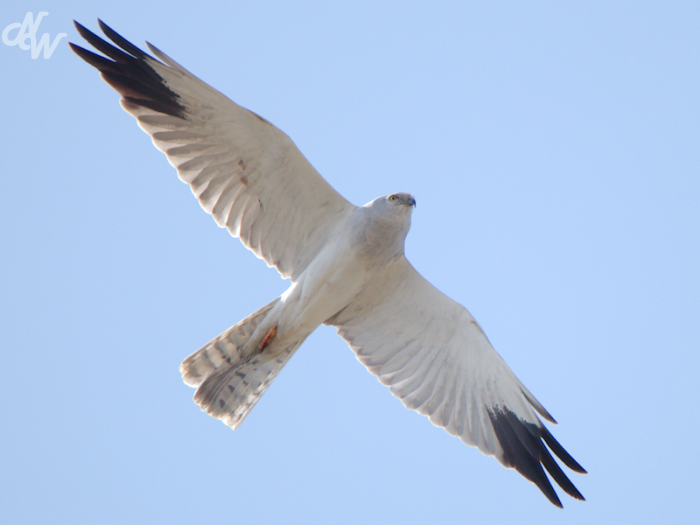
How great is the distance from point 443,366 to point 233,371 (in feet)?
7.92

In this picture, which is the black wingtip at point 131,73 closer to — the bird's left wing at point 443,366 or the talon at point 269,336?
the talon at point 269,336

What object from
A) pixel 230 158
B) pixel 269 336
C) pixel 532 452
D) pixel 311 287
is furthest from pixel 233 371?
pixel 532 452

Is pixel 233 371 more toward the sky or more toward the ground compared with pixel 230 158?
more toward the ground

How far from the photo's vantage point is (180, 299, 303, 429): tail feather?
24.0 ft

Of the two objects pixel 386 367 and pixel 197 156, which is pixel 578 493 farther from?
pixel 197 156

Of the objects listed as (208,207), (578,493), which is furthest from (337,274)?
(578,493)

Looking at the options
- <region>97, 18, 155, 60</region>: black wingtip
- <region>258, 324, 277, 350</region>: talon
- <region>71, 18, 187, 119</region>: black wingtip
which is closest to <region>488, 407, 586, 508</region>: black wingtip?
<region>258, 324, 277, 350</region>: talon

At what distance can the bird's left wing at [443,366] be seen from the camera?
7.54 metres

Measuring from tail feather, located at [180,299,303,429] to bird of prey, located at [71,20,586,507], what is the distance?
11mm

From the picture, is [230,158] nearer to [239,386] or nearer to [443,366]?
[239,386]

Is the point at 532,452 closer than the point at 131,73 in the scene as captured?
No

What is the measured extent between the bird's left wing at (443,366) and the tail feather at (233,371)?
0.93 meters

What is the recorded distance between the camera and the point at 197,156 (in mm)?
7082

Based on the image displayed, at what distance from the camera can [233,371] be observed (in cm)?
744
